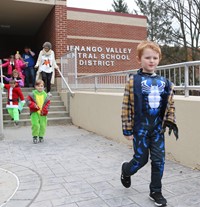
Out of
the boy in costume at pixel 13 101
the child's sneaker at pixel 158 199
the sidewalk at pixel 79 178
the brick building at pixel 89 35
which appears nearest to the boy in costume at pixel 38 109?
the sidewalk at pixel 79 178

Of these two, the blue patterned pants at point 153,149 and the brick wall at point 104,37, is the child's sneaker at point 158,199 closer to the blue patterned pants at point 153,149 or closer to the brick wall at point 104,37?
the blue patterned pants at point 153,149

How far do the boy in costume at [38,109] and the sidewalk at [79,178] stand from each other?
1.16 feet

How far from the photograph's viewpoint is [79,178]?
13.1ft

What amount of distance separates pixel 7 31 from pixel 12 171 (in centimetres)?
1330

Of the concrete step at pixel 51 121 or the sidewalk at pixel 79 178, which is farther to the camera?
the concrete step at pixel 51 121

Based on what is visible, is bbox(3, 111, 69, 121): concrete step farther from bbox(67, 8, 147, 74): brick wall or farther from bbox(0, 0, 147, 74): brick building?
bbox(67, 8, 147, 74): brick wall

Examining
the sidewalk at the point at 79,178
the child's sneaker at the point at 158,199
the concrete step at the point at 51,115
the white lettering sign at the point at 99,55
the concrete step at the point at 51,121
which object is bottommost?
the sidewalk at the point at 79,178

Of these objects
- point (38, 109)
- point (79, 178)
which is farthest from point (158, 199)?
point (38, 109)

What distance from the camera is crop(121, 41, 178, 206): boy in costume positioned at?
2.93m

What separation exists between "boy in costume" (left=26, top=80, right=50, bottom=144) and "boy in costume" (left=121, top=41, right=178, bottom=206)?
12.2 ft

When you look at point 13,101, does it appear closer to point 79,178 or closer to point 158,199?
point 79,178

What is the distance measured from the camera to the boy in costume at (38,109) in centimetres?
639

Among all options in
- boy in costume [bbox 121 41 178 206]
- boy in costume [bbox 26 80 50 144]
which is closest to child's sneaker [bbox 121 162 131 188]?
boy in costume [bbox 121 41 178 206]

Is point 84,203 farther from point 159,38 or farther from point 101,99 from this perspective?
point 159,38
